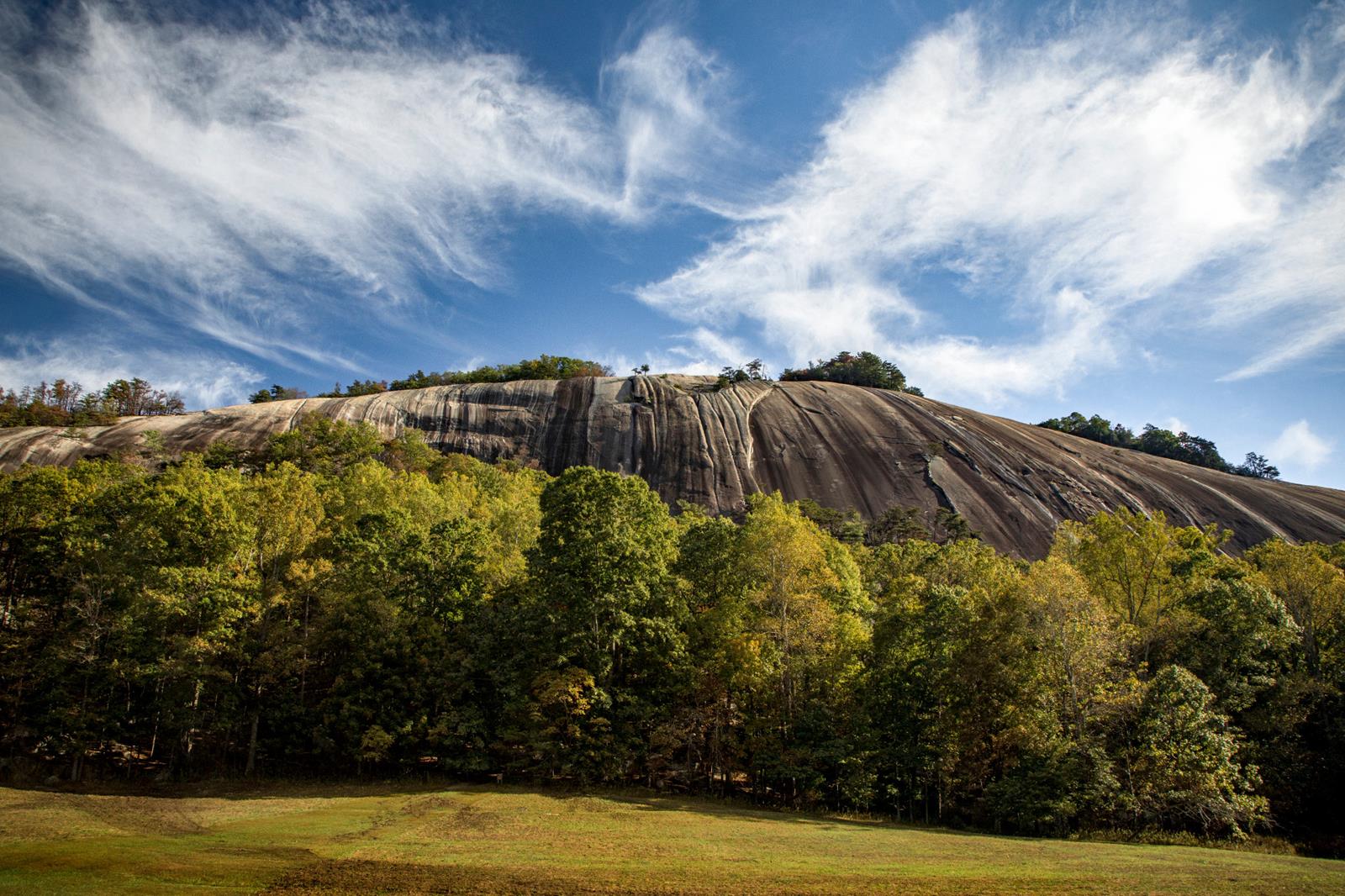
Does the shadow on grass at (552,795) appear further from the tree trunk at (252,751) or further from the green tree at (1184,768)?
the green tree at (1184,768)

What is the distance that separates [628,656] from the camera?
2948 cm

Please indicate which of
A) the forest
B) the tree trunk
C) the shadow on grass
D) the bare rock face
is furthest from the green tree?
the bare rock face

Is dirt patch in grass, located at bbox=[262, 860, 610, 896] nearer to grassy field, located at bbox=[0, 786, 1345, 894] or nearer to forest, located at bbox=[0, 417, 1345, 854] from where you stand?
grassy field, located at bbox=[0, 786, 1345, 894]

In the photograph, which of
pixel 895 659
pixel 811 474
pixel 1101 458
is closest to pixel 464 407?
pixel 811 474

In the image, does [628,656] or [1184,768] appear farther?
[628,656]

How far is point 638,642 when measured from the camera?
28984 millimetres

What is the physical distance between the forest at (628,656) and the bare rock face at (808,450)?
44073mm

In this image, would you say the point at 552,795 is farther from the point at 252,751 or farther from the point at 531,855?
the point at 252,751

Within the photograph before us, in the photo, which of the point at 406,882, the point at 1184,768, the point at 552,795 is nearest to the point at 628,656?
the point at 552,795

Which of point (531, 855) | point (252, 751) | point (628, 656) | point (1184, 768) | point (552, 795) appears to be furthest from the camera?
point (628, 656)

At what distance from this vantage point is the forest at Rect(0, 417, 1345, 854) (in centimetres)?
2373

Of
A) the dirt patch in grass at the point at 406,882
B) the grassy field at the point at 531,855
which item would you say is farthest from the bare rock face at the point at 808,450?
the dirt patch in grass at the point at 406,882

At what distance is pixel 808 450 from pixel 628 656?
57993mm

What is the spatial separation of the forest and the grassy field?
14.4ft
